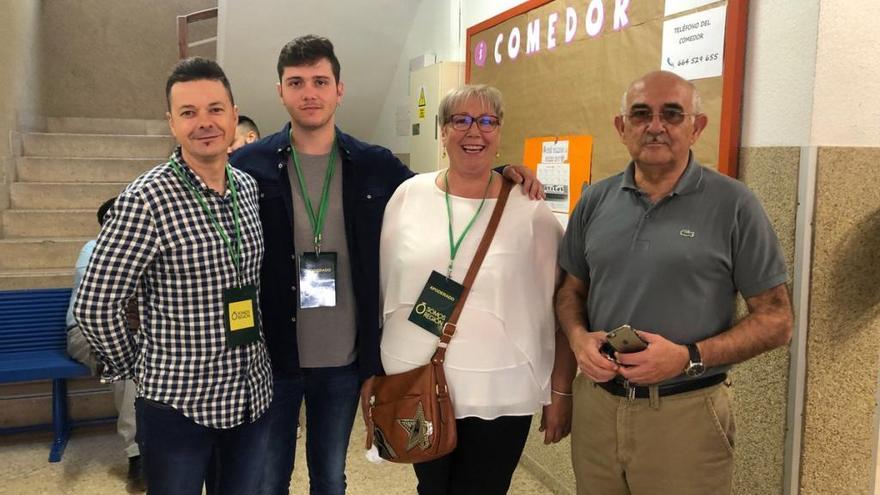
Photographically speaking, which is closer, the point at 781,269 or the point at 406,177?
the point at 781,269

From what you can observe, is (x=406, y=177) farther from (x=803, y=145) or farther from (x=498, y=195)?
(x=803, y=145)

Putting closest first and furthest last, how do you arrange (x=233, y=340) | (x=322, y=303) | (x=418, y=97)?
(x=233, y=340), (x=322, y=303), (x=418, y=97)

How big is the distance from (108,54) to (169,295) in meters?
6.04

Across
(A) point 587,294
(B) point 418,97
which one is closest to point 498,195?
(A) point 587,294

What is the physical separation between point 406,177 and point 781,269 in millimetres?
1055

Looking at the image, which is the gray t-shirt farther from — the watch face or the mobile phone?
the watch face

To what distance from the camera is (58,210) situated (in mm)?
4516

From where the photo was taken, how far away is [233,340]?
1.57 metres

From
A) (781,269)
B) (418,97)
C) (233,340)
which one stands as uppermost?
(418,97)

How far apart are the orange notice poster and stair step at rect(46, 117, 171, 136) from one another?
4125 millimetres

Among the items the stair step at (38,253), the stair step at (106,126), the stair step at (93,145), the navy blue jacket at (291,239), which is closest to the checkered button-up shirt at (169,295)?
the navy blue jacket at (291,239)

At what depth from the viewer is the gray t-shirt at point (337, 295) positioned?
1825 millimetres

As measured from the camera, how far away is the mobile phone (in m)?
1.43

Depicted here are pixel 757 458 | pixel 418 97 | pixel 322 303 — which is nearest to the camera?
pixel 322 303
